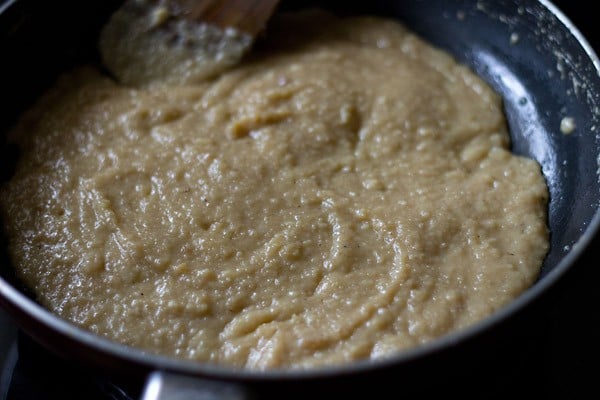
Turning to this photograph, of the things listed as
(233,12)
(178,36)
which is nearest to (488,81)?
(233,12)

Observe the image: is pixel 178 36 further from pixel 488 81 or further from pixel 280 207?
pixel 488 81

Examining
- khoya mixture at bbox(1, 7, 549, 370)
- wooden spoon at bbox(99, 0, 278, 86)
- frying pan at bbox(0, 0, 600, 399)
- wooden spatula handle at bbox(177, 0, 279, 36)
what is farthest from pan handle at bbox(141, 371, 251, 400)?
wooden spatula handle at bbox(177, 0, 279, 36)

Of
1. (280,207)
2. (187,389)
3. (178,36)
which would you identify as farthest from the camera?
(178,36)

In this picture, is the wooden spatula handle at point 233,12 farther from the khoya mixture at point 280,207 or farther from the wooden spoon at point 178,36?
the khoya mixture at point 280,207

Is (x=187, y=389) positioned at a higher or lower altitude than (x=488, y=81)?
lower

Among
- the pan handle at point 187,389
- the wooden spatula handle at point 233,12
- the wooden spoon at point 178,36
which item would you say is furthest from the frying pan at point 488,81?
the wooden spatula handle at point 233,12

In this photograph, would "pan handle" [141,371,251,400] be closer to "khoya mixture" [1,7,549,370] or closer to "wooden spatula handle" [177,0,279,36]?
"khoya mixture" [1,7,549,370]
